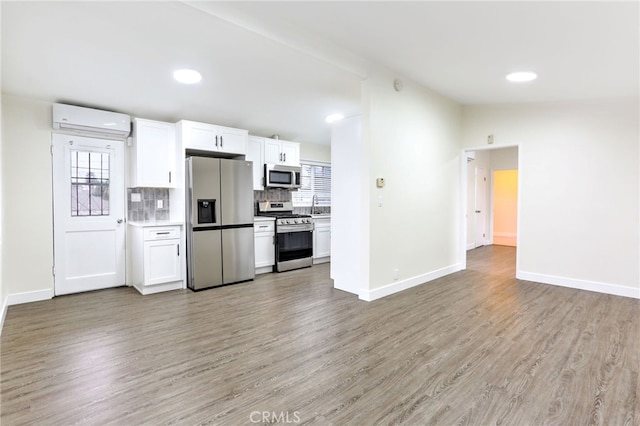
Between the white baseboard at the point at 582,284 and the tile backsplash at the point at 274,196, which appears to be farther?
the tile backsplash at the point at 274,196

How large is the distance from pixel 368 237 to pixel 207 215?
7.26ft

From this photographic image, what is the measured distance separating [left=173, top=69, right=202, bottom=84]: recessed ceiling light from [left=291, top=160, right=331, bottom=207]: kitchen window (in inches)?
126

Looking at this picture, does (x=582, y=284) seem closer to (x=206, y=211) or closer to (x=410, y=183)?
(x=410, y=183)

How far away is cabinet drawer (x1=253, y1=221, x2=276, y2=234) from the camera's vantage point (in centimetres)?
511

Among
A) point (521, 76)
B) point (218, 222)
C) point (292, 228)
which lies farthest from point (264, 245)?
point (521, 76)

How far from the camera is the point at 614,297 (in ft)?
12.9

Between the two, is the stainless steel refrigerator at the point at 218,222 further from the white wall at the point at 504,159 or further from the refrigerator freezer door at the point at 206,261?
the white wall at the point at 504,159

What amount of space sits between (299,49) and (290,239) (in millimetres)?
3218

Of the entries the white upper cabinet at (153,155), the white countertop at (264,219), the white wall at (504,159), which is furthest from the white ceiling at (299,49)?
the white wall at (504,159)

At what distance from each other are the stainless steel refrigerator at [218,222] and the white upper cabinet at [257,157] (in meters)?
0.60

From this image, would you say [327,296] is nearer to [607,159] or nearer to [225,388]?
[225,388]

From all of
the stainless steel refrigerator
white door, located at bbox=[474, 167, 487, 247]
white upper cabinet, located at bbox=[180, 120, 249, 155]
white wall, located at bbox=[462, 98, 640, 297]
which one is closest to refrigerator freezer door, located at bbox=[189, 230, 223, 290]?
the stainless steel refrigerator

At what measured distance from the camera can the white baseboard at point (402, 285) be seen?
12.2 feet

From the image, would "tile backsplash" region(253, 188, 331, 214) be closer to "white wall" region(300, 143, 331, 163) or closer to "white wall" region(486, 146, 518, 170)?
"white wall" region(300, 143, 331, 163)
